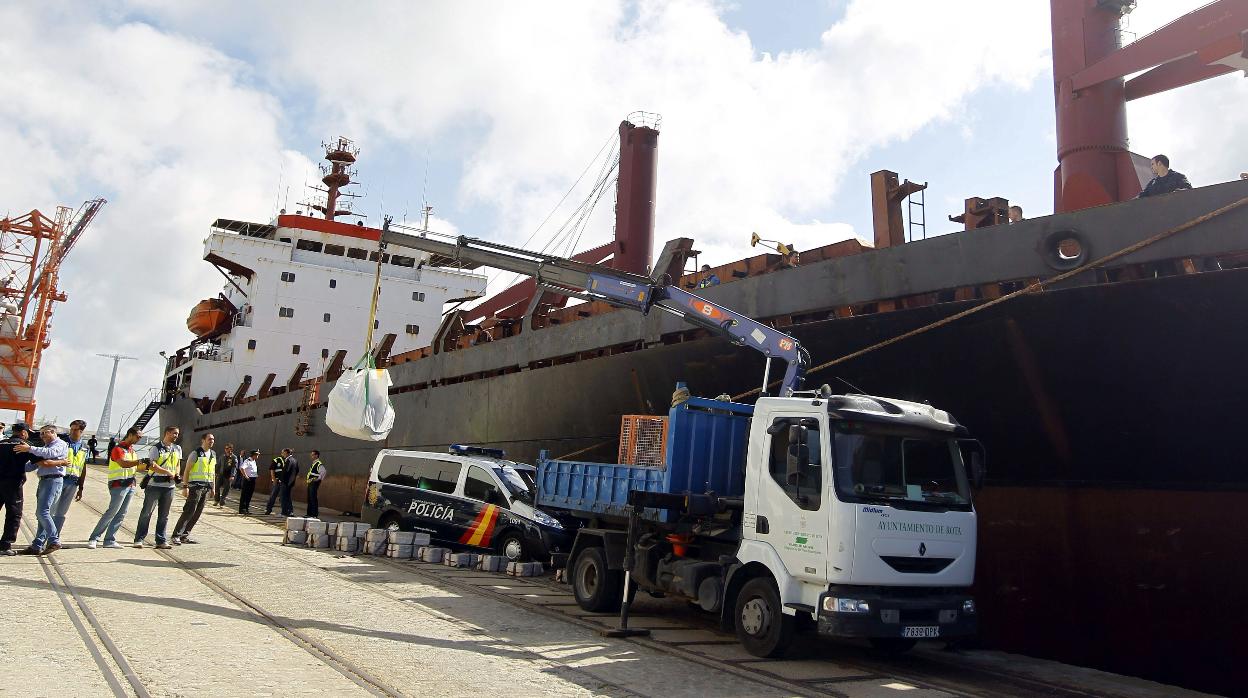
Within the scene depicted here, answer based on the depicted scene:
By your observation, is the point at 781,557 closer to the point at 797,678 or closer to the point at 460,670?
the point at 797,678

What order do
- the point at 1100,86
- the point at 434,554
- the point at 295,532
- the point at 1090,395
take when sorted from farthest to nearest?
1. the point at 295,532
2. the point at 434,554
3. the point at 1100,86
4. the point at 1090,395

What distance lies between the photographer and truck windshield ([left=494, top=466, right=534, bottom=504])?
11.5m

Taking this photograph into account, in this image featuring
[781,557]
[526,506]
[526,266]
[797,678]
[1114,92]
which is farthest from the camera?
[526,506]

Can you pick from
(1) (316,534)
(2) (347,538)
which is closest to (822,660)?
(2) (347,538)

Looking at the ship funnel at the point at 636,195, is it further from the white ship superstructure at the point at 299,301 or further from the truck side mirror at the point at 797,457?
the white ship superstructure at the point at 299,301

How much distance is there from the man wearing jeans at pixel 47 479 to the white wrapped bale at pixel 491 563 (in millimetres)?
4775

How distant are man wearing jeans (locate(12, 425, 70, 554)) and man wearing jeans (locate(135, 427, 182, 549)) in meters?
1.22

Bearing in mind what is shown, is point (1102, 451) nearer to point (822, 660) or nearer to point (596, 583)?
point (822, 660)

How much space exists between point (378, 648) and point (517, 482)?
570cm

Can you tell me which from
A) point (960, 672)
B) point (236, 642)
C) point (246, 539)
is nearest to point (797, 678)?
point (960, 672)

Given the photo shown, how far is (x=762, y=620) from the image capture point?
6.63 m

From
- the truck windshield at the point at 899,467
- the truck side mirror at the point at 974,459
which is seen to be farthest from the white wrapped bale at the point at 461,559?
the truck side mirror at the point at 974,459

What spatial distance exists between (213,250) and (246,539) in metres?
19.7

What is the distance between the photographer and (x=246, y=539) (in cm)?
1245
